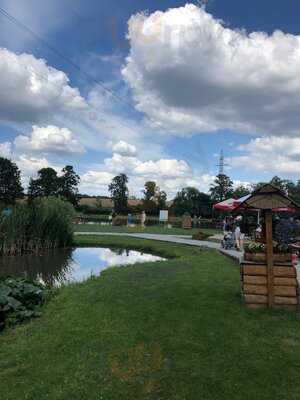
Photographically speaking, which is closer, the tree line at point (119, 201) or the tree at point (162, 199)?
the tree line at point (119, 201)

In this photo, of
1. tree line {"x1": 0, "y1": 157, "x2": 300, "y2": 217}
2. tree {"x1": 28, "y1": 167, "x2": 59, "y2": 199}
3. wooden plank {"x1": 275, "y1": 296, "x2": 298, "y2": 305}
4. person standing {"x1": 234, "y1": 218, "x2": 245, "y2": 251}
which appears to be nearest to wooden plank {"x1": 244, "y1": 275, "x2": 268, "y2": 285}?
wooden plank {"x1": 275, "y1": 296, "x2": 298, "y2": 305}

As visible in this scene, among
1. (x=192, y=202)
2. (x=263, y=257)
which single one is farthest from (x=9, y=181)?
(x=263, y=257)

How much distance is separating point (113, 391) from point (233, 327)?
77.7 inches

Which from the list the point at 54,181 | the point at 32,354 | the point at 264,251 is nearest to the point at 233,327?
the point at 264,251

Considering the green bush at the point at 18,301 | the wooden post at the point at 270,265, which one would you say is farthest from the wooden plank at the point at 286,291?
the green bush at the point at 18,301

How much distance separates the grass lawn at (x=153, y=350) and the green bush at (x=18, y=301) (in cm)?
25

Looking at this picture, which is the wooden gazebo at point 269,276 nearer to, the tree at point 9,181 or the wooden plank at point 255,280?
the wooden plank at point 255,280

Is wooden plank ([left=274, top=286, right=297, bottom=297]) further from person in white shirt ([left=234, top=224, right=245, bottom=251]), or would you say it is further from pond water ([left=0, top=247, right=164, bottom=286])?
person in white shirt ([left=234, top=224, right=245, bottom=251])

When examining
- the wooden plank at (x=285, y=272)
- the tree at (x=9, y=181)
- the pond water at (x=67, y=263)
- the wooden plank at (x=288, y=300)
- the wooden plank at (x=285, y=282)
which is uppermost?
the tree at (x=9, y=181)

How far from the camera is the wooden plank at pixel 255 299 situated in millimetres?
5305

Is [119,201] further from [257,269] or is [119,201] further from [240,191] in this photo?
[257,269]

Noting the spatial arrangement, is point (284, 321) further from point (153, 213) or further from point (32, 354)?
point (153, 213)

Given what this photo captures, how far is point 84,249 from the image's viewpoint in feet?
57.9

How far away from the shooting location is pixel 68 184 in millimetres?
75562
